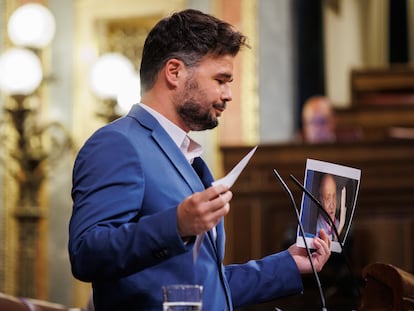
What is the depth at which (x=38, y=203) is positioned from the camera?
25.0 feet

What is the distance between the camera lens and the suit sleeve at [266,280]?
2.44 meters

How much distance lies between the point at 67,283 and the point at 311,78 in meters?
2.99

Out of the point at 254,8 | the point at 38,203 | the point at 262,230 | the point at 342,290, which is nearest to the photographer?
the point at 342,290

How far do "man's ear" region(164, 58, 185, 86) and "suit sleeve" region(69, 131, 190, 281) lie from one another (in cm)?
20

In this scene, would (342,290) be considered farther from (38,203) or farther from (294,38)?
(294,38)

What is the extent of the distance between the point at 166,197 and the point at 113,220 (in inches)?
6.2

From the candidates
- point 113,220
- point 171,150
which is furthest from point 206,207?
point 171,150

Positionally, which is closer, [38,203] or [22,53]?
[22,53]

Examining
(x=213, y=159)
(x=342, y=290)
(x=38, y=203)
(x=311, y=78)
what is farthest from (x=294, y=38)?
(x=342, y=290)

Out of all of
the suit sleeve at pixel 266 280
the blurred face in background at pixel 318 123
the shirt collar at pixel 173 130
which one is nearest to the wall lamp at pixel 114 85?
the blurred face in background at pixel 318 123

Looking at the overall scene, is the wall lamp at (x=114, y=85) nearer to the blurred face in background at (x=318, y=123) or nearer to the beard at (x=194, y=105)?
the blurred face in background at (x=318, y=123)

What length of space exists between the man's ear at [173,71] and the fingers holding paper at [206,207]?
1.50 ft

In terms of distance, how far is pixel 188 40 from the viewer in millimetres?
2258

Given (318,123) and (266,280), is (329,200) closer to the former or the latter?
(266,280)
